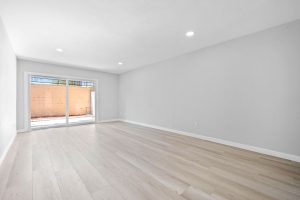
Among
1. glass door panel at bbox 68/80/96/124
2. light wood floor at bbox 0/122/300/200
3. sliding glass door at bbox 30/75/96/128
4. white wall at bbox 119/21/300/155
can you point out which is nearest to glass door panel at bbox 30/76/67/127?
sliding glass door at bbox 30/75/96/128

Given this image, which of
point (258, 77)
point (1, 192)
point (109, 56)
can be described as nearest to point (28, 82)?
point (109, 56)

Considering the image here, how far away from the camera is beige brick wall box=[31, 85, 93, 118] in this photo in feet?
17.0

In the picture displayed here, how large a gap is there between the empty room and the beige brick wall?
0.67 metres

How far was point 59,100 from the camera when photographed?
19.0 feet

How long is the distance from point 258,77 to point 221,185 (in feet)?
7.72

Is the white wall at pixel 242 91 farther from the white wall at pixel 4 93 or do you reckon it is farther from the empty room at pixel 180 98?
the white wall at pixel 4 93

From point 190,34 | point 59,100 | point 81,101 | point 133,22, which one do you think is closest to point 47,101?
point 59,100

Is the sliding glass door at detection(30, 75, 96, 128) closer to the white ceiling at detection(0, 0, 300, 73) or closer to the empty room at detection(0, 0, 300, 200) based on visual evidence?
the empty room at detection(0, 0, 300, 200)

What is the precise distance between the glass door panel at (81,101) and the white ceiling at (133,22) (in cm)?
243

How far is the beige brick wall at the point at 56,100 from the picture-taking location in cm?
517

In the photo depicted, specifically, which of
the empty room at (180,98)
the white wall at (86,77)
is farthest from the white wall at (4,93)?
the white wall at (86,77)

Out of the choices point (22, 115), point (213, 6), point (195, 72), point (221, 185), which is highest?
point (213, 6)

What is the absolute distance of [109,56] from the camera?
14.0ft

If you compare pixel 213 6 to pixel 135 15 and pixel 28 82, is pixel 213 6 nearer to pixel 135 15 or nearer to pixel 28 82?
pixel 135 15
